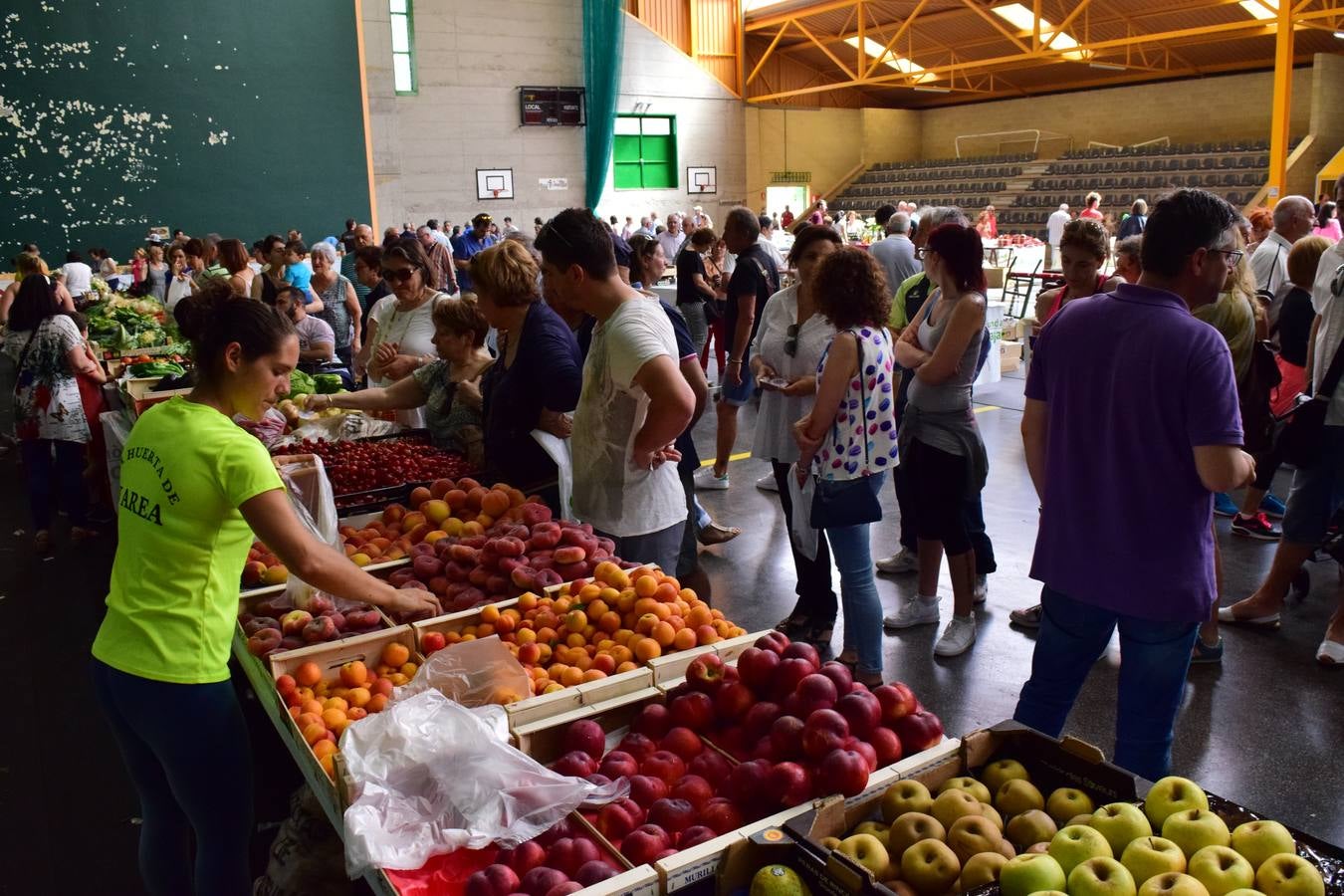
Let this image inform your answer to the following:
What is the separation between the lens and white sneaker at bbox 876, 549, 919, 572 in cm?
469

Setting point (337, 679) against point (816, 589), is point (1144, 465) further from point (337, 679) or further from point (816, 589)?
point (816, 589)

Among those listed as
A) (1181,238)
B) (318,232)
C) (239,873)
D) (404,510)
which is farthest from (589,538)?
(318,232)

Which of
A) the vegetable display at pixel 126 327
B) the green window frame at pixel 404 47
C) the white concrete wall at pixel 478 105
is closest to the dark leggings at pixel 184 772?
the vegetable display at pixel 126 327

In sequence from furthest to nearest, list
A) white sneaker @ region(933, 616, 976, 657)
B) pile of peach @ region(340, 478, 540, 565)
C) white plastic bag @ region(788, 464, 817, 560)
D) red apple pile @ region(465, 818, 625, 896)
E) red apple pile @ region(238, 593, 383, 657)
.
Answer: white sneaker @ region(933, 616, 976, 657) < white plastic bag @ region(788, 464, 817, 560) < pile of peach @ region(340, 478, 540, 565) < red apple pile @ region(238, 593, 383, 657) < red apple pile @ region(465, 818, 625, 896)

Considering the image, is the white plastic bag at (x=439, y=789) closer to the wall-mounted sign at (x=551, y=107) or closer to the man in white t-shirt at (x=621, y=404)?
the man in white t-shirt at (x=621, y=404)

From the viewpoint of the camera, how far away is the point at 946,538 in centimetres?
379

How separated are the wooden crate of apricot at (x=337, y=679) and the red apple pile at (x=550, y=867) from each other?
1.85 ft

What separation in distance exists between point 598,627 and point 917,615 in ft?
6.70

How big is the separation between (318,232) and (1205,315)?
14529 millimetres

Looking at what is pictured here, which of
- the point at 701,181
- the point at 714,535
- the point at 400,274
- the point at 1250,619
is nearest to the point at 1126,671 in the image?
the point at 1250,619

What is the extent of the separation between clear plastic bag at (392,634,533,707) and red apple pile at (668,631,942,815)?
1.11 feet

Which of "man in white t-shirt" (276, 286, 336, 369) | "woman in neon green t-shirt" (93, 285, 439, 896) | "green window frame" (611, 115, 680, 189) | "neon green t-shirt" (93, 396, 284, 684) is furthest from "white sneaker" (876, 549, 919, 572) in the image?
"green window frame" (611, 115, 680, 189)

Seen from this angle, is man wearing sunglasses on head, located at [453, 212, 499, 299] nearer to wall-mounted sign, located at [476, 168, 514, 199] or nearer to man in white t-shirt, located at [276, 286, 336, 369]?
man in white t-shirt, located at [276, 286, 336, 369]

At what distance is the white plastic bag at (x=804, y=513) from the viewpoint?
132 inches
